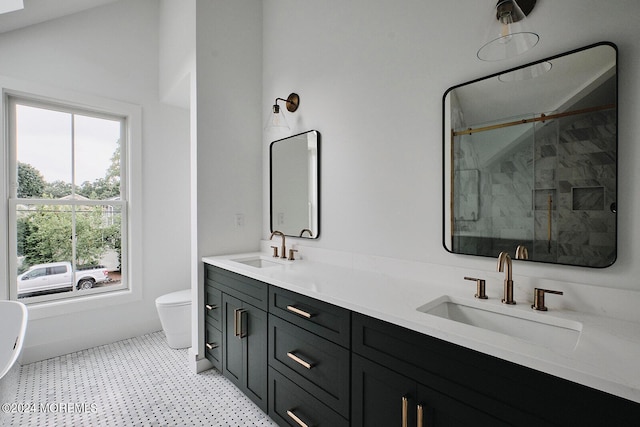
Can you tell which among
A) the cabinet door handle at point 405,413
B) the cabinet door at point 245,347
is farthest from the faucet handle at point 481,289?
the cabinet door at point 245,347

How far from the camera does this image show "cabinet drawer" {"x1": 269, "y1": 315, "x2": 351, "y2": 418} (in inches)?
51.6

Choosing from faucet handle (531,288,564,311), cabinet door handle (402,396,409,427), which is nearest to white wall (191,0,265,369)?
cabinet door handle (402,396,409,427)

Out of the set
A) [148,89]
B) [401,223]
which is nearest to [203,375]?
[401,223]

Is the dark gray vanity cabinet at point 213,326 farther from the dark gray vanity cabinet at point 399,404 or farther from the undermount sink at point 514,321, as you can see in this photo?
the undermount sink at point 514,321

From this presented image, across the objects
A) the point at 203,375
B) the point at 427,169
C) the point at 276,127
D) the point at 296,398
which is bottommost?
the point at 203,375

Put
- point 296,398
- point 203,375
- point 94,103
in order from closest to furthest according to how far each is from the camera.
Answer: point 296,398 < point 203,375 < point 94,103

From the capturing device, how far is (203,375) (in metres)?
2.36

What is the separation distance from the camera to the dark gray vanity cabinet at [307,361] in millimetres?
1316

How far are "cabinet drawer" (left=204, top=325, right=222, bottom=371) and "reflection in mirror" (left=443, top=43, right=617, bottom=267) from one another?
1759 millimetres

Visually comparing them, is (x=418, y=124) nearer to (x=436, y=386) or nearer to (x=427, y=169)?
(x=427, y=169)

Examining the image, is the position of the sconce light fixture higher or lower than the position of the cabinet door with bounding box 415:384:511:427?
higher

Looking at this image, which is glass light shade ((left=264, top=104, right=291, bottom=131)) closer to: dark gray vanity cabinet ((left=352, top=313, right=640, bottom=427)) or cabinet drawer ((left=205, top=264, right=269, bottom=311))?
cabinet drawer ((left=205, top=264, right=269, bottom=311))

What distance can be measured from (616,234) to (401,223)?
882 mm

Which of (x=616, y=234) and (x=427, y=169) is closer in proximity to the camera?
(x=616, y=234)
